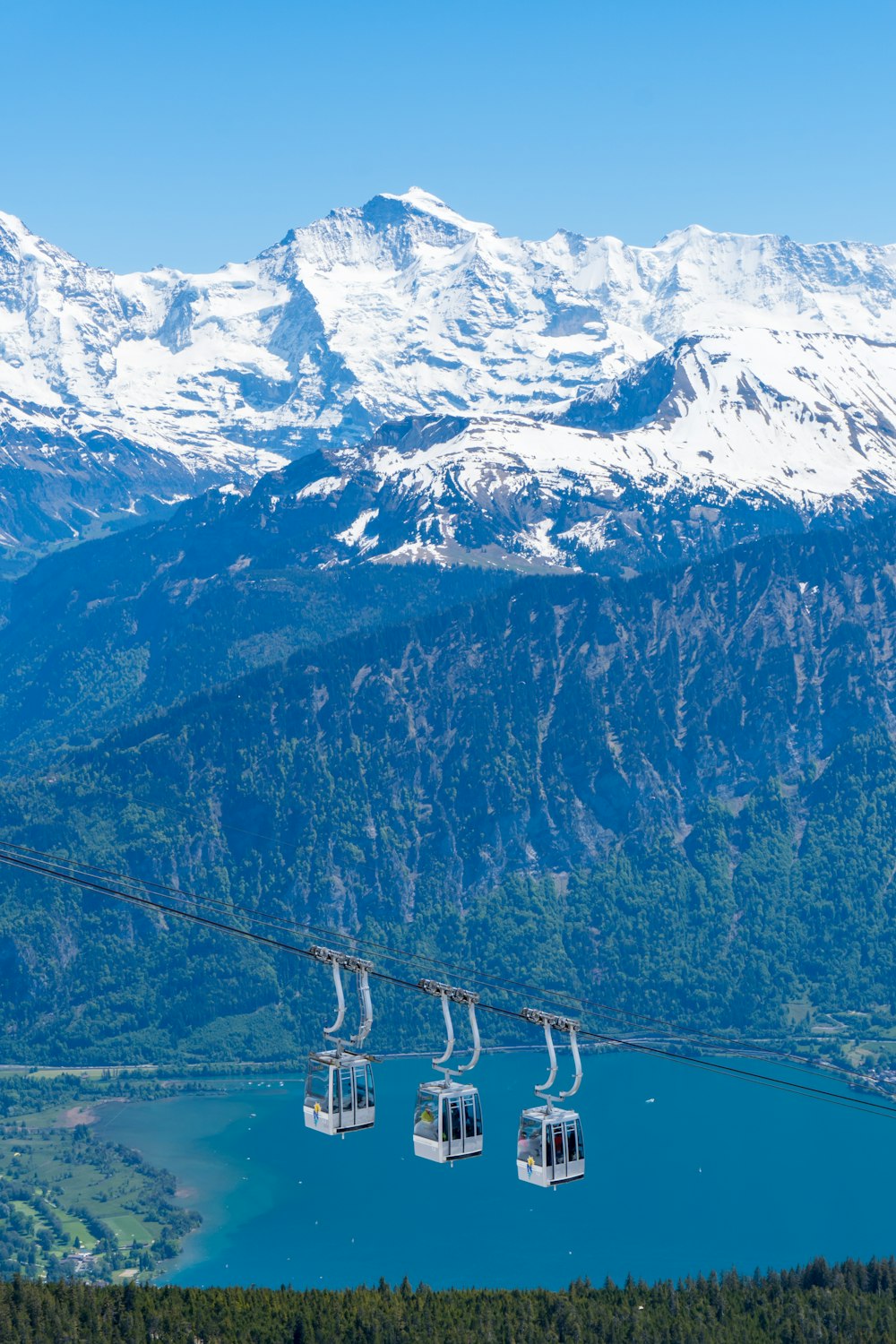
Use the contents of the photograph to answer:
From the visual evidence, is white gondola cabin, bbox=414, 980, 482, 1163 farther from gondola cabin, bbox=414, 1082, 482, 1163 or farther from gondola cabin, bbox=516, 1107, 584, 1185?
gondola cabin, bbox=516, 1107, 584, 1185

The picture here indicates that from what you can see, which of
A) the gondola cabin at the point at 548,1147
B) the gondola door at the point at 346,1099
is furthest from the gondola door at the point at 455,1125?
the gondola door at the point at 346,1099

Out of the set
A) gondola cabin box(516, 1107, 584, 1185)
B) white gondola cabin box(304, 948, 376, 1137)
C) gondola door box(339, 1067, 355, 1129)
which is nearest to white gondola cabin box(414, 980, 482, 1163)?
gondola cabin box(516, 1107, 584, 1185)

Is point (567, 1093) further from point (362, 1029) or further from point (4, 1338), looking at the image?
point (4, 1338)

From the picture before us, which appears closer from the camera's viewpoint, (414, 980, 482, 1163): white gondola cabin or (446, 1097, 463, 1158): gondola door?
(414, 980, 482, 1163): white gondola cabin

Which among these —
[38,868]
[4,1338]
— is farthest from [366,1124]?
[4,1338]

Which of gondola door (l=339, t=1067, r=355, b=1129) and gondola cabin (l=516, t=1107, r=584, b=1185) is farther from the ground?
gondola door (l=339, t=1067, r=355, b=1129)
